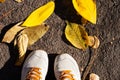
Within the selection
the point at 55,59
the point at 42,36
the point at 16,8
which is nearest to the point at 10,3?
the point at 16,8

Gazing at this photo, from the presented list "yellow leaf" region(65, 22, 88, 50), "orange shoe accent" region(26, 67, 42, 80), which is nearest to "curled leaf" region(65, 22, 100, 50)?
"yellow leaf" region(65, 22, 88, 50)

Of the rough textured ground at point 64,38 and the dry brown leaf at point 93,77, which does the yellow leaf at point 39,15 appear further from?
the dry brown leaf at point 93,77

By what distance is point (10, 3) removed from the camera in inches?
116

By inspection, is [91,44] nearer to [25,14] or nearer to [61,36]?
[61,36]

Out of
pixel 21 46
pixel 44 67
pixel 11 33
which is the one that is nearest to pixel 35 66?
pixel 44 67

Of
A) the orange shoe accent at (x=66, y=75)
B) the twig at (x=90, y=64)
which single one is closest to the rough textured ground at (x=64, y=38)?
the twig at (x=90, y=64)

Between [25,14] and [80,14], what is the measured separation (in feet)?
1.28

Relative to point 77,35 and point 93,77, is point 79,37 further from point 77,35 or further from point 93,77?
point 93,77

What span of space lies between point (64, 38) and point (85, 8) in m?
0.26

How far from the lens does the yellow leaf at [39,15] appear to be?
9.42 ft

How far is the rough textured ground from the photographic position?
288 cm

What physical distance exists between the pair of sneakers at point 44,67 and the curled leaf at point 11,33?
183 millimetres

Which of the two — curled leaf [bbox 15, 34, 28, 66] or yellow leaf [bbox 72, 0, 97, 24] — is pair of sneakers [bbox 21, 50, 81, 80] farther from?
yellow leaf [bbox 72, 0, 97, 24]

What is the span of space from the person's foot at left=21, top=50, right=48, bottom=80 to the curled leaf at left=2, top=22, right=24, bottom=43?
0.18 meters
